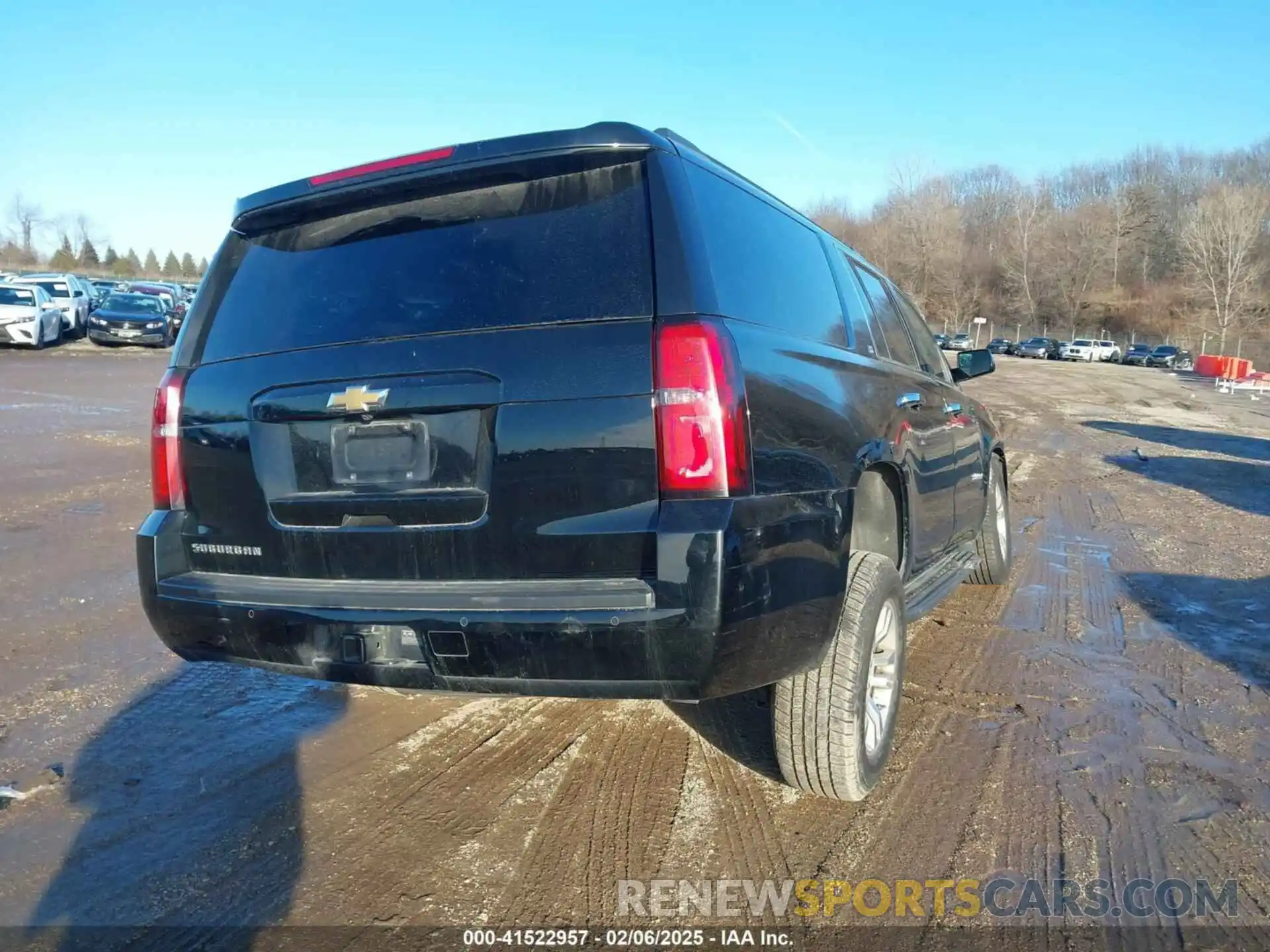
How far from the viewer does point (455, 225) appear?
284cm

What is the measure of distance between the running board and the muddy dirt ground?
44 centimetres

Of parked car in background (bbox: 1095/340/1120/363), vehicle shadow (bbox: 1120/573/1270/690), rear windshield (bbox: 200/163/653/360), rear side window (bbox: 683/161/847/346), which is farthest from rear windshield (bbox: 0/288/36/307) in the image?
parked car in background (bbox: 1095/340/1120/363)

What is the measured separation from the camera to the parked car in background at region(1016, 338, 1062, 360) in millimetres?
63312

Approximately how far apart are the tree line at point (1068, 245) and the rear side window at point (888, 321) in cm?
7211

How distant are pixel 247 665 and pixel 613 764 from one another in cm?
134

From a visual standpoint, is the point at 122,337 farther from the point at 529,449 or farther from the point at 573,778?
the point at 529,449

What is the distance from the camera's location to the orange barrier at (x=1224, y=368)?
36503 millimetres

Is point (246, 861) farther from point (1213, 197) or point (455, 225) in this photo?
point (1213, 197)

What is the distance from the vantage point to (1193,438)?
1518cm

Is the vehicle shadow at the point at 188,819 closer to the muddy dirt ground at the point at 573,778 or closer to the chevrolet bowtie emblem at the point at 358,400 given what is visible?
the muddy dirt ground at the point at 573,778

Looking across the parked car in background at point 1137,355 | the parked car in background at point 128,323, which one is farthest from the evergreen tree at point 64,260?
the parked car in background at point 1137,355

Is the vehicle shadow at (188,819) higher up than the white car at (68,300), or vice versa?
the white car at (68,300)

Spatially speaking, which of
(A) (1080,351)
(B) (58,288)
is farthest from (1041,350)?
(B) (58,288)

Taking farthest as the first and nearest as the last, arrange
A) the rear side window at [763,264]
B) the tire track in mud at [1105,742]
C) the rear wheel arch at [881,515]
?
the rear wheel arch at [881,515], the tire track in mud at [1105,742], the rear side window at [763,264]
